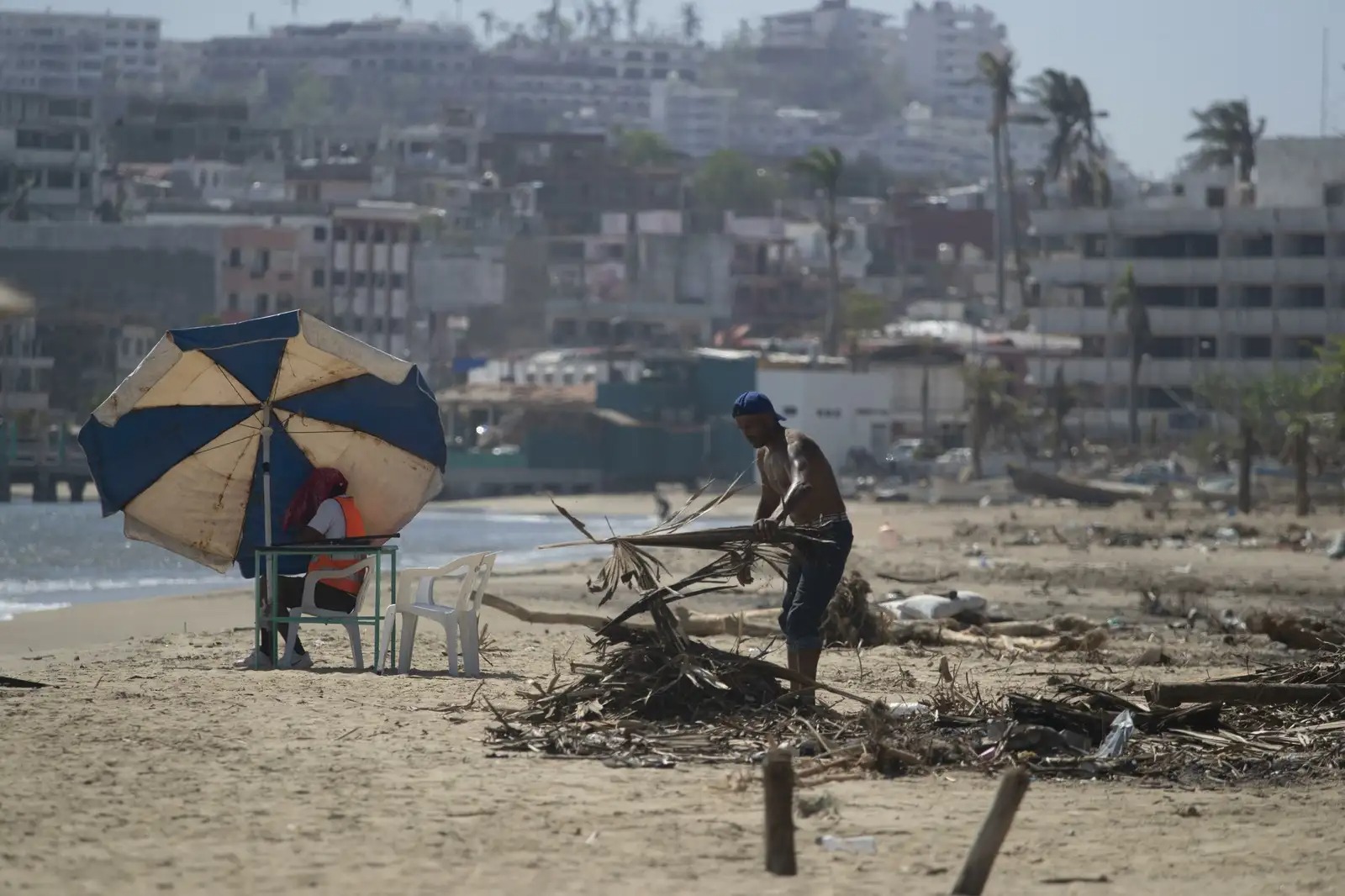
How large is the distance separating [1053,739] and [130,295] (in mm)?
79364

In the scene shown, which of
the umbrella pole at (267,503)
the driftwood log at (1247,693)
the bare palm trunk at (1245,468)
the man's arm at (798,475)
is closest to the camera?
the driftwood log at (1247,693)

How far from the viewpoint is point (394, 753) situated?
7723 mm

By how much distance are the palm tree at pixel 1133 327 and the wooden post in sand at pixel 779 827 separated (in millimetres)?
63869

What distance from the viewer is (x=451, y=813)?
6723mm

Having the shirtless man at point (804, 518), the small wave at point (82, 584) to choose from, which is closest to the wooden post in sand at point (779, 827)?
the shirtless man at point (804, 518)

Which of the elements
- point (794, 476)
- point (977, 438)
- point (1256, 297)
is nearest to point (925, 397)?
point (977, 438)

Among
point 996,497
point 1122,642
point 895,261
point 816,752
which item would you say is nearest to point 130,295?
point 996,497

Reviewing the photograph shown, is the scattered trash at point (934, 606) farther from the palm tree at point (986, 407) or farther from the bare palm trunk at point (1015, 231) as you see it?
the bare palm trunk at point (1015, 231)

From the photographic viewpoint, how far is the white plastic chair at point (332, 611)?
10.8 metres

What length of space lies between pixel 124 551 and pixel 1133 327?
38.9m

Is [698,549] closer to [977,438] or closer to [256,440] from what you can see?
[256,440]

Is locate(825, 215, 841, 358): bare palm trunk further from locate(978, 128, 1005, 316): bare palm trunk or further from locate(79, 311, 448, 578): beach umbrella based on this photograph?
locate(79, 311, 448, 578): beach umbrella

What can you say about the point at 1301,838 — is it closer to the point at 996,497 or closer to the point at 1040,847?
the point at 1040,847

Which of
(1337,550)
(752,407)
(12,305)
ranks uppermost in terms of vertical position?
(752,407)
